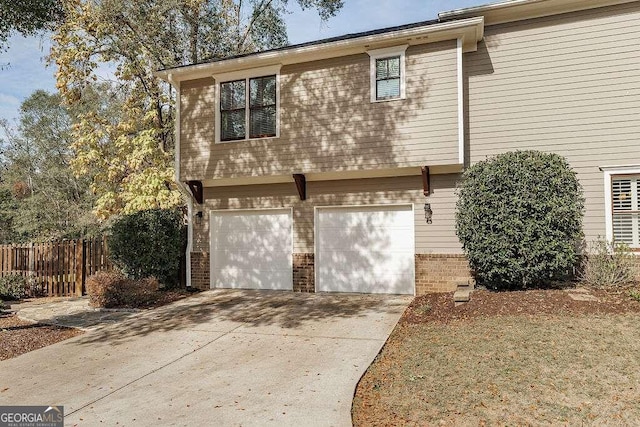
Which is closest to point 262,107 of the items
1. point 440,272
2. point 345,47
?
point 345,47

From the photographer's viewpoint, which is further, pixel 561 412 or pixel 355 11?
pixel 355 11

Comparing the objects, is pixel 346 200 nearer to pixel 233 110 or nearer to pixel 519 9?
pixel 233 110

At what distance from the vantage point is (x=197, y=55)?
55.4 ft

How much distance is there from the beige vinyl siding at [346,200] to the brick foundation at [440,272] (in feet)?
0.56

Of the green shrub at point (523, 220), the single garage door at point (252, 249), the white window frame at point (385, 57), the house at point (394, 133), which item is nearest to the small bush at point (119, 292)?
the house at point (394, 133)

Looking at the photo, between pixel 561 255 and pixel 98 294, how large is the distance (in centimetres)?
982

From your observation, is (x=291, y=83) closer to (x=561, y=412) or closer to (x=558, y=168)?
(x=558, y=168)

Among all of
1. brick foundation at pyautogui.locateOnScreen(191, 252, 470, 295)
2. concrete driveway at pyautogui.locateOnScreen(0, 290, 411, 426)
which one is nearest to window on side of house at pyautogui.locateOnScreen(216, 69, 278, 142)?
concrete driveway at pyautogui.locateOnScreen(0, 290, 411, 426)

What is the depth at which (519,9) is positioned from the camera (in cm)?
944

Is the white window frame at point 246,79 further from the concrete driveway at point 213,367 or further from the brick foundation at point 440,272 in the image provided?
the brick foundation at point 440,272

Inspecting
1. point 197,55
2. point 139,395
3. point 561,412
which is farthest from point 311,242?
point 197,55

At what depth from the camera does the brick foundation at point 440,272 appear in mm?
9633

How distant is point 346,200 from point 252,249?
2.98 meters

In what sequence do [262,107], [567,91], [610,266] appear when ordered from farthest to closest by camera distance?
[262,107]
[567,91]
[610,266]
